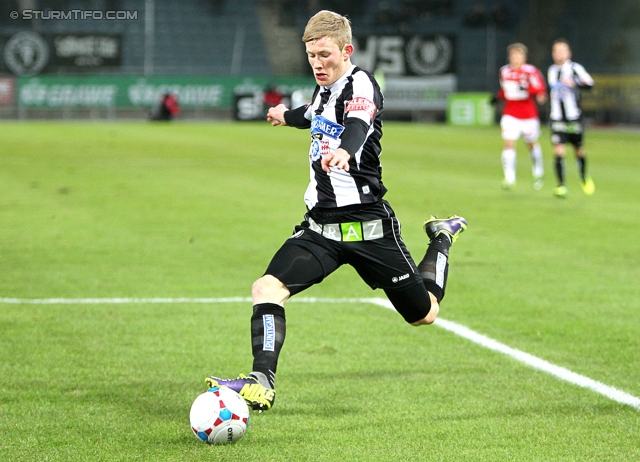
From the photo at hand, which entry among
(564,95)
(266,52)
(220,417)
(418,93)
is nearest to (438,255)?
(220,417)

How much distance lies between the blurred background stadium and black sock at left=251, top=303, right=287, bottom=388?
41.2m

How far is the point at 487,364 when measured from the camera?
6.61 metres

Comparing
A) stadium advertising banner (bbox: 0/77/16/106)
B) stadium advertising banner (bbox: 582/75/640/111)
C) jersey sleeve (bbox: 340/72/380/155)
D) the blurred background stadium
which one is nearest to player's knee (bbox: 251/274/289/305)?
jersey sleeve (bbox: 340/72/380/155)

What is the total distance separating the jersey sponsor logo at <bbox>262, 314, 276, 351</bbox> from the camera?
521cm

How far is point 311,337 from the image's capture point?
740 centimetres

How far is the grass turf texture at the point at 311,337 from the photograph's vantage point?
5094mm

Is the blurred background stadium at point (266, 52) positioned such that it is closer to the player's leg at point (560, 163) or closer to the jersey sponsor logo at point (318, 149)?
the player's leg at point (560, 163)

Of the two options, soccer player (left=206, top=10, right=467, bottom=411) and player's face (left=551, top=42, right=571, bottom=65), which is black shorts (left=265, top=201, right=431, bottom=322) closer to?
soccer player (left=206, top=10, right=467, bottom=411)

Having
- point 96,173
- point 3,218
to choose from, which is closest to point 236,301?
point 3,218

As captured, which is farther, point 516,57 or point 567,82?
point 516,57

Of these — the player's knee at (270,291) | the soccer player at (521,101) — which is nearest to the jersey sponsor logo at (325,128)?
the player's knee at (270,291)

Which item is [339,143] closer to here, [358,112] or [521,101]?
[358,112]

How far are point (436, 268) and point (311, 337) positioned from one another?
50.1 inches

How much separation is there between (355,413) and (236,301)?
10.9 feet
